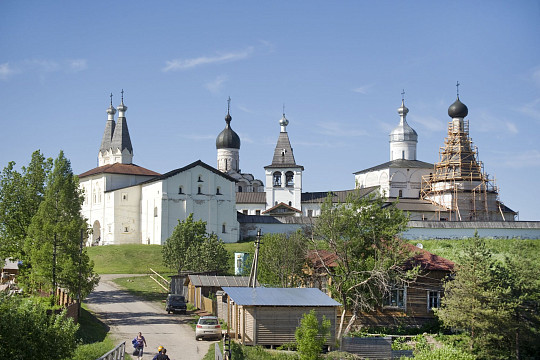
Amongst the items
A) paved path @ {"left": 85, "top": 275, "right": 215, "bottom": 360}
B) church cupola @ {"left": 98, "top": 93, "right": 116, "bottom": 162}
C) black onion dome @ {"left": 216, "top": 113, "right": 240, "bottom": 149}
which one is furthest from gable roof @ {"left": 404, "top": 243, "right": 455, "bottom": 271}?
black onion dome @ {"left": 216, "top": 113, "right": 240, "bottom": 149}

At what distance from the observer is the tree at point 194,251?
1698 inches

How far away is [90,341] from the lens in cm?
2486

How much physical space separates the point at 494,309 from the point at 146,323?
13283mm

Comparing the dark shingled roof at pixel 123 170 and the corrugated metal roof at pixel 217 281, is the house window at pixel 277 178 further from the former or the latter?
the corrugated metal roof at pixel 217 281

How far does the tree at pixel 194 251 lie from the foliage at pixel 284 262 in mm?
7000

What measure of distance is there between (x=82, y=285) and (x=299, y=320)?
9.84 metres

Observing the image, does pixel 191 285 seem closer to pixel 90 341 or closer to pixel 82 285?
pixel 82 285

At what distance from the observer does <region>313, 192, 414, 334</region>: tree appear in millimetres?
29562

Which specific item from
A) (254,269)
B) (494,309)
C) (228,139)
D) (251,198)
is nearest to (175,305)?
(254,269)

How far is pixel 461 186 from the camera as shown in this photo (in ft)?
217

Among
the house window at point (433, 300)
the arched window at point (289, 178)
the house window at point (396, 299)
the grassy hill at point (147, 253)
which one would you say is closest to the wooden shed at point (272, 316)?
the house window at point (396, 299)

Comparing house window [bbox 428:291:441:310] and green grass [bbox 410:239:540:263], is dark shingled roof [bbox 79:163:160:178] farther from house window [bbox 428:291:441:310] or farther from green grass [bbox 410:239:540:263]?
→ house window [bbox 428:291:441:310]

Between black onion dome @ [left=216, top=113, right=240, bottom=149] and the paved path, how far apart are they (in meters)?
48.0

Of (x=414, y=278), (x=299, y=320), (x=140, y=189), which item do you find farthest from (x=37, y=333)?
(x=140, y=189)
